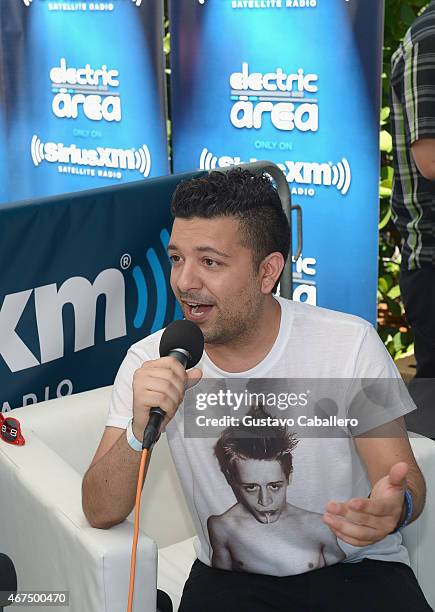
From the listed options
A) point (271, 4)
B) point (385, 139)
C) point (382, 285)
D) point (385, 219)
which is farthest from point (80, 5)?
point (382, 285)

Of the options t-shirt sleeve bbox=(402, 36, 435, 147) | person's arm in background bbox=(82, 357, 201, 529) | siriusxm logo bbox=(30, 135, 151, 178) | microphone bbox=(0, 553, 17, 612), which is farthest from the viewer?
siriusxm logo bbox=(30, 135, 151, 178)

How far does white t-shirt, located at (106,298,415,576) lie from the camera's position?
203 cm

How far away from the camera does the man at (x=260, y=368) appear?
2018 mm

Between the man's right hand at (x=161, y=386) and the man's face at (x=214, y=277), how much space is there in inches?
14.6

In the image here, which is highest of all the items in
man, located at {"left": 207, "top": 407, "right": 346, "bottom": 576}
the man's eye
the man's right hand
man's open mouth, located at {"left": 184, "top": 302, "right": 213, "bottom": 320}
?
the man's eye

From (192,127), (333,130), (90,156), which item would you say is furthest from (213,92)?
(90,156)

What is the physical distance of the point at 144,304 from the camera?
10.6ft

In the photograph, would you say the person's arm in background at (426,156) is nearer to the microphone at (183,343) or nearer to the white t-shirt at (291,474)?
the white t-shirt at (291,474)

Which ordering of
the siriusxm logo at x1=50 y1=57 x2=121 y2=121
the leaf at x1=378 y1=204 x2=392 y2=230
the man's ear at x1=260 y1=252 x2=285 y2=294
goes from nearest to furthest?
the man's ear at x1=260 y1=252 x2=285 y2=294 < the leaf at x1=378 y1=204 x2=392 y2=230 < the siriusxm logo at x1=50 y1=57 x2=121 y2=121

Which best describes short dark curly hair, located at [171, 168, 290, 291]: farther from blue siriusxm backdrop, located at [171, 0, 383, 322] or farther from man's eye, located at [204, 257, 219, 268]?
blue siriusxm backdrop, located at [171, 0, 383, 322]

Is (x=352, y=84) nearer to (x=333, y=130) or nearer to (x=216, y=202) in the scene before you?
(x=333, y=130)

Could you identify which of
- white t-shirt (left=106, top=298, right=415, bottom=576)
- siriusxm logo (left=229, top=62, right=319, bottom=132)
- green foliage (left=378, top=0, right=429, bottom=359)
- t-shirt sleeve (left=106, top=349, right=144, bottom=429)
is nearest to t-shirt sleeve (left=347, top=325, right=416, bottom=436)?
white t-shirt (left=106, top=298, right=415, bottom=576)

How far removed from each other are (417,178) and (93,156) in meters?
2.93

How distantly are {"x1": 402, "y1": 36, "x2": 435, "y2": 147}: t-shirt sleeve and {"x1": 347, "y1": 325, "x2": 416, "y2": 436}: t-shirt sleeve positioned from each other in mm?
1035
